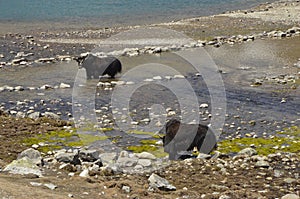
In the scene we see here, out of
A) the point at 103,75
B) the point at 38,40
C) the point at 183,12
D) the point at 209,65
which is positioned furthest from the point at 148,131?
the point at 183,12

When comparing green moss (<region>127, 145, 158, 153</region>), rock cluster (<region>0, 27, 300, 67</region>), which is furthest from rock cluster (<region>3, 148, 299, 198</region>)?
rock cluster (<region>0, 27, 300, 67</region>)

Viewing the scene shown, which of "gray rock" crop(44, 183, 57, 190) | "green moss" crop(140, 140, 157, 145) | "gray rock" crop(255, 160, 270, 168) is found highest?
"gray rock" crop(44, 183, 57, 190)

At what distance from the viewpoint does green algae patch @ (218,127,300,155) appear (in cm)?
1275

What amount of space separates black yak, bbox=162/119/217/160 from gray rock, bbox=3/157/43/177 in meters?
3.30

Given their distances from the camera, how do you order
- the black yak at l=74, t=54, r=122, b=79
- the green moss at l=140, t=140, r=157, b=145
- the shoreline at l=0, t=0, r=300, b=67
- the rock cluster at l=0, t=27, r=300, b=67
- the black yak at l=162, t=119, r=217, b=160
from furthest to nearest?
1. the shoreline at l=0, t=0, r=300, b=67
2. the rock cluster at l=0, t=27, r=300, b=67
3. the black yak at l=74, t=54, r=122, b=79
4. the green moss at l=140, t=140, r=157, b=145
5. the black yak at l=162, t=119, r=217, b=160

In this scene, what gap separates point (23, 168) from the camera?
10.3 meters

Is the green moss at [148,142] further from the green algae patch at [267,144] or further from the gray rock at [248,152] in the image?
the gray rock at [248,152]

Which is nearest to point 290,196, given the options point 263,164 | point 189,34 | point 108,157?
point 263,164

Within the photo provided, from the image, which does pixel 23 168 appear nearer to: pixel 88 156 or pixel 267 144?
pixel 88 156

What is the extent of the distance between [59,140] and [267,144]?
5.42m

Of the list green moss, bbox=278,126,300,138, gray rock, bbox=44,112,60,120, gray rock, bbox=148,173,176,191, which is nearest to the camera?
gray rock, bbox=148,173,176,191

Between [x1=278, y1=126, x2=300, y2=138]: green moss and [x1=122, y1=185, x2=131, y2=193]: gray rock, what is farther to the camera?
[x1=278, y1=126, x2=300, y2=138]: green moss

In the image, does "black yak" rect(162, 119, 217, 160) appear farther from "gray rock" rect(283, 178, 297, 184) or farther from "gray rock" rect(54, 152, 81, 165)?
"gray rock" rect(283, 178, 297, 184)

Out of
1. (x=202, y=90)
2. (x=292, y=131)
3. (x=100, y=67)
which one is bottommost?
(x=292, y=131)
